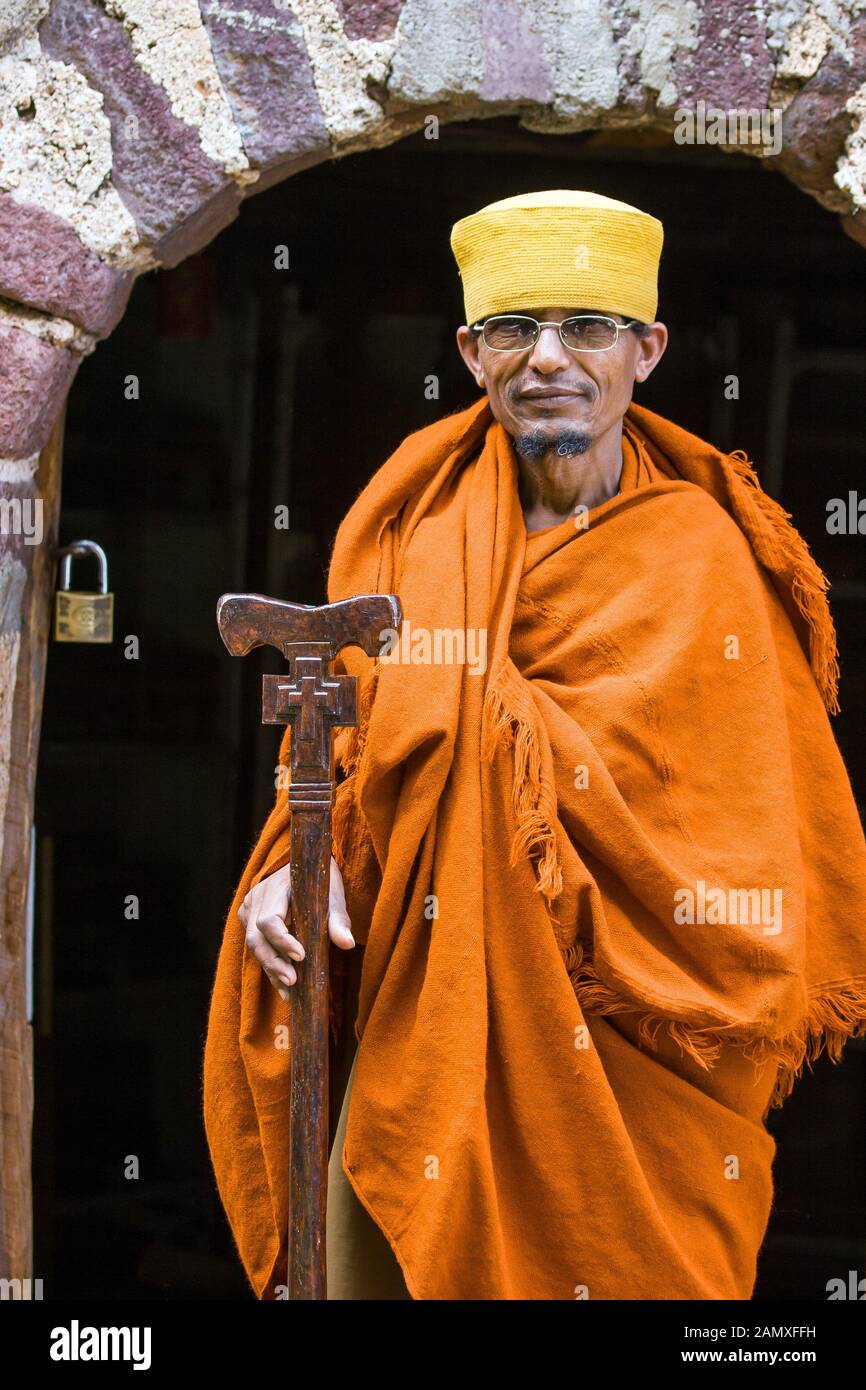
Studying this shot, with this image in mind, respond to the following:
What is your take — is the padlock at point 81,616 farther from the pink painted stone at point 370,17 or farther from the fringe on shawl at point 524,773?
the pink painted stone at point 370,17

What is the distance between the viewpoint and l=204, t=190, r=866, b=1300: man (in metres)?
2.31

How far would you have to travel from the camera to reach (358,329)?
351cm

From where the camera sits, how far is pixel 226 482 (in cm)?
351

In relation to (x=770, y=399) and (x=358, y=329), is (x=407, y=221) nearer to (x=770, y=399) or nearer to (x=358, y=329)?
(x=358, y=329)

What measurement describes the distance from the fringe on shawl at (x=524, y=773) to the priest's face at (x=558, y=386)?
1.18 feet

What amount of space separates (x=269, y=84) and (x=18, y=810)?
3.78 ft

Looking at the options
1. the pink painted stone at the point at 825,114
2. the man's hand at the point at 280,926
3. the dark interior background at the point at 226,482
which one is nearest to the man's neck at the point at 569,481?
A: the pink painted stone at the point at 825,114

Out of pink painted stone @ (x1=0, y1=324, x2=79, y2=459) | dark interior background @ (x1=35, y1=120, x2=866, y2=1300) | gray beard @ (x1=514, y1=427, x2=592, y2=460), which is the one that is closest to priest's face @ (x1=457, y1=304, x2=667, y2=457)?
gray beard @ (x1=514, y1=427, x2=592, y2=460)

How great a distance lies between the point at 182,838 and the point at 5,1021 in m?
0.96

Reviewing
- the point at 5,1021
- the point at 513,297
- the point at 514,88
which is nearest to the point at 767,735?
the point at 513,297

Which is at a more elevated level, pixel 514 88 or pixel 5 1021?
pixel 514 88
